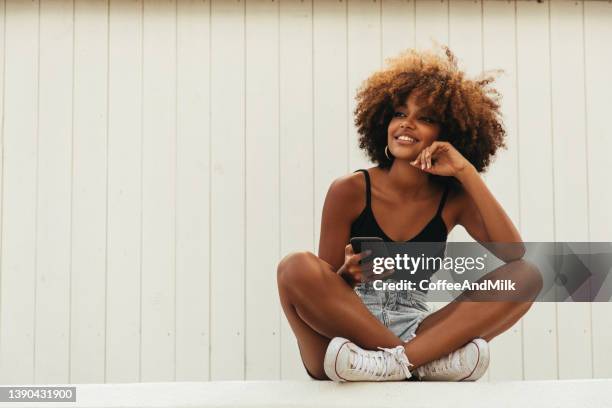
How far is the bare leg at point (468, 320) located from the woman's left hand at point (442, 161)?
30 cm

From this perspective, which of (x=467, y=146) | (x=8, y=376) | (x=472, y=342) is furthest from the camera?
(x=8, y=376)

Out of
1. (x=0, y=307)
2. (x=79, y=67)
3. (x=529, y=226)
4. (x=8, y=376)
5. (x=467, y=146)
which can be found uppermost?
(x=79, y=67)

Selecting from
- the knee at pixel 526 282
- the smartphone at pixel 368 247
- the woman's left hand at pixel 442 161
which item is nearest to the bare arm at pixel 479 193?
the woman's left hand at pixel 442 161

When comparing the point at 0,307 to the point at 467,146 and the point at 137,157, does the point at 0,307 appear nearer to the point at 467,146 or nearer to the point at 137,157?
the point at 137,157

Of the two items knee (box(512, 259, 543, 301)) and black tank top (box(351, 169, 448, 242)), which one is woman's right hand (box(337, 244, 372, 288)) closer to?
black tank top (box(351, 169, 448, 242))

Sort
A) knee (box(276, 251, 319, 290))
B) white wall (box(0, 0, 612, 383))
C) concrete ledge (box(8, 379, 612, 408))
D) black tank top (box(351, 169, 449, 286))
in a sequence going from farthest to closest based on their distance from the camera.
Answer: white wall (box(0, 0, 612, 383)), black tank top (box(351, 169, 449, 286)), knee (box(276, 251, 319, 290)), concrete ledge (box(8, 379, 612, 408))

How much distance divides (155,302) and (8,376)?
618 millimetres

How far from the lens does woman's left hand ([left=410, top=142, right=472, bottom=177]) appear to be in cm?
233

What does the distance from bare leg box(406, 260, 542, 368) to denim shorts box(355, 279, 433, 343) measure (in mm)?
92

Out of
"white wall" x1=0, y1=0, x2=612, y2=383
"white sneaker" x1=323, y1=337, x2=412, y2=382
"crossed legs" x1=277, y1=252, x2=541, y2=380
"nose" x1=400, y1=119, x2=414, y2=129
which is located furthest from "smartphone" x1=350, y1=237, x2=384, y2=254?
"white wall" x1=0, y1=0, x2=612, y2=383

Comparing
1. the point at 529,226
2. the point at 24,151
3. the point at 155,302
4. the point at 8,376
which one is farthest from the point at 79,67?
the point at 529,226

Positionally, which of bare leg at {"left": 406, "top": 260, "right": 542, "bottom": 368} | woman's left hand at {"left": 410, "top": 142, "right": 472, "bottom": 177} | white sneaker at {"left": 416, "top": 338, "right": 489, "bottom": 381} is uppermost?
woman's left hand at {"left": 410, "top": 142, "right": 472, "bottom": 177}

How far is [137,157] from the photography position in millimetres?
3387

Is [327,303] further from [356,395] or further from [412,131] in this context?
[412,131]
